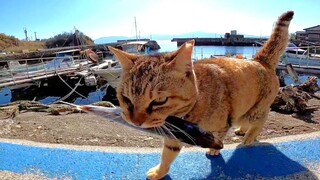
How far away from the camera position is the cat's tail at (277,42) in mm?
3627

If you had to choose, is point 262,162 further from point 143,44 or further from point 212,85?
point 143,44

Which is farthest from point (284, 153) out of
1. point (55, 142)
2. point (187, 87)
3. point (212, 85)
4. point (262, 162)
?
point (55, 142)

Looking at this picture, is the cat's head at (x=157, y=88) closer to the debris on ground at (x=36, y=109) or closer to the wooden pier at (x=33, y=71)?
the debris on ground at (x=36, y=109)

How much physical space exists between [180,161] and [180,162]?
0.02m

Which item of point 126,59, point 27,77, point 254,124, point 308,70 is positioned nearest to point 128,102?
point 126,59

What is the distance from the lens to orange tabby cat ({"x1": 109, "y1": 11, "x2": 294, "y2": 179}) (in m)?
2.17

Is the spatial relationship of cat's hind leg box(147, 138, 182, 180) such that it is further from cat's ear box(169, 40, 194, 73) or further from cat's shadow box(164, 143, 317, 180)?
cat's ear box(169, 40, 194, 73)

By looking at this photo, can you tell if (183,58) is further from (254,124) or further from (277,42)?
(277,42)

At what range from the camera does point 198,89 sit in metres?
2.56

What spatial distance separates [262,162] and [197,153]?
75 centimetres

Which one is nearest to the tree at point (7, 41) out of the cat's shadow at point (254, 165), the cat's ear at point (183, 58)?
the cat's shadow at point (254, 165)

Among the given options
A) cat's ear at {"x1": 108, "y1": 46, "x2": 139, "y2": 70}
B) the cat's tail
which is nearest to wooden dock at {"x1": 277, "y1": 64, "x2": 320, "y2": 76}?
the cat's tail

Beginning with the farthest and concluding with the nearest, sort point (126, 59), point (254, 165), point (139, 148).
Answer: point (139, 148), point (254, 165), point (126, 59)

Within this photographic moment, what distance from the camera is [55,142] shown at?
4.25 metres
